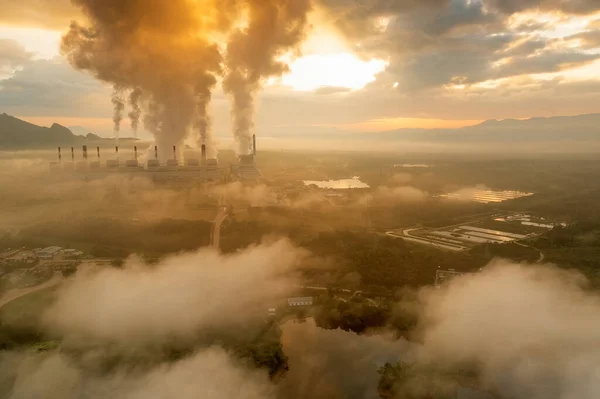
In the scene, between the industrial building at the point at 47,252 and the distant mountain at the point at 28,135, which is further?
the distant mountain at the point at 28,135

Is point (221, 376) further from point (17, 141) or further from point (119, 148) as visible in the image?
point (17, 141)

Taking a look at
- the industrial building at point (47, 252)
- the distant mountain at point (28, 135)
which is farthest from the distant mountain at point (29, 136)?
the industrial building at point (47, 252)

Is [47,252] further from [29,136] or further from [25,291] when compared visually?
[29,136]

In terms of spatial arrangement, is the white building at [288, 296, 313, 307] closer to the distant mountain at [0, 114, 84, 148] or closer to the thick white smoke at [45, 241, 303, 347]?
the thick white smoke at [45, 241, 303, 347]

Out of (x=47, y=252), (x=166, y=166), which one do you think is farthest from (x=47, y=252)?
(x=166, y=166)

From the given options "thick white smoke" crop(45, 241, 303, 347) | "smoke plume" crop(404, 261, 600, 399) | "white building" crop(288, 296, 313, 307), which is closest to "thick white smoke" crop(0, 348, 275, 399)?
"thick white smoke" crop(45, 241, 303, 347)

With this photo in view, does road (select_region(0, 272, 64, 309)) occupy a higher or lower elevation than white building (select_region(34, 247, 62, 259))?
lower

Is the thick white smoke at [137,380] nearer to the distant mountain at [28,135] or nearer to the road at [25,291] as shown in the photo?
the road at [25,291]
